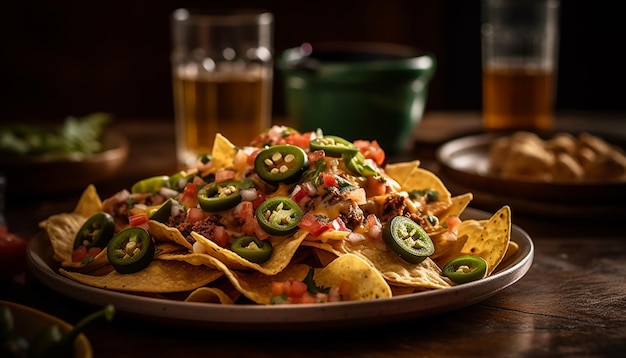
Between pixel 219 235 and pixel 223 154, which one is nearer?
pixel 219 235

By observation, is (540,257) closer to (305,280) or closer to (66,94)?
(305,280)

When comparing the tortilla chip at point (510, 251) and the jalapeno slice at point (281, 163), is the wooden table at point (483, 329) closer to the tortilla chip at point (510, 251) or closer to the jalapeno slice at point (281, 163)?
the tortilla chip at point (510, 251)

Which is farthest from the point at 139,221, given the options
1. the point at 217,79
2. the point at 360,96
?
the point at 360,96

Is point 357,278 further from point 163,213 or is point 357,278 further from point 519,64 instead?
point 519,64

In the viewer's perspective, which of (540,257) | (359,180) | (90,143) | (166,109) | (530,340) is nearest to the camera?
(530,340)

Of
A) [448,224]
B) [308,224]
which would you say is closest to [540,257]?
[448,224]
